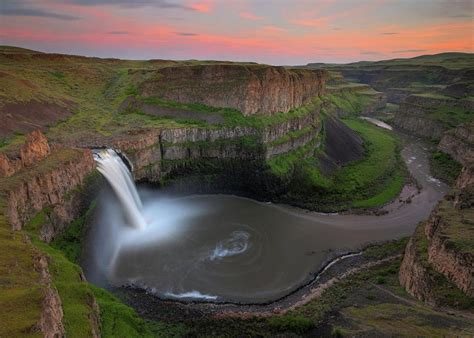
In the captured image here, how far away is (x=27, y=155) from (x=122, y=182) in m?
9.55

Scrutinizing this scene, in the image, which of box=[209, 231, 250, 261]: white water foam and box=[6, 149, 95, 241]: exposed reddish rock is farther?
box=[209, 231, 250, 261]: white water foam

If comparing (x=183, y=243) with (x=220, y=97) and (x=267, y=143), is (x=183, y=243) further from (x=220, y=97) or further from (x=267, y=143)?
(x=220, y=97)

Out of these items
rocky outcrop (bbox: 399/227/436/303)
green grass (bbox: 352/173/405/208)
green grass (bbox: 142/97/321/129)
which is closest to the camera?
rocky outcrop (bbox: 399/227/436/303)

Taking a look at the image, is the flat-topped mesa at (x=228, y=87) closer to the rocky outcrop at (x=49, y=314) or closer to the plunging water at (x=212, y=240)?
the plunging water at (x=212, y=240)

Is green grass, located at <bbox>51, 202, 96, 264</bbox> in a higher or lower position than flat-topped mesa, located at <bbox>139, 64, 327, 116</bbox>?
lower

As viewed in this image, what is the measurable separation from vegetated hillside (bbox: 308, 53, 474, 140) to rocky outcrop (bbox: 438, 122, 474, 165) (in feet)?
34.0

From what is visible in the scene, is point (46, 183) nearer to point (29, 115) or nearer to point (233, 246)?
point (233, 246)

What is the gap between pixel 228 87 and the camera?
54.6 meters

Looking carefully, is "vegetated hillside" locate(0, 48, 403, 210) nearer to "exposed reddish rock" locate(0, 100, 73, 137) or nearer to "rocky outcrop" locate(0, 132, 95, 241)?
"exposed reddish rock" locate(0, 100, 73, 137)

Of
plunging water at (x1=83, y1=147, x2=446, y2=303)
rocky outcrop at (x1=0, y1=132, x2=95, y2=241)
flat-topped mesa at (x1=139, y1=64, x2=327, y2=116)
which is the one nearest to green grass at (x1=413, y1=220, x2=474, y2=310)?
plunging water at (x1=83, y1=147, x2=446, y2=303)

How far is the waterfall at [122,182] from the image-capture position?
37281mm

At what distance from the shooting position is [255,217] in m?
42.6

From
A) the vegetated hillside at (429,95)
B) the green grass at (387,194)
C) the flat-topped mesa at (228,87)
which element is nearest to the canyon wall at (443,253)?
the green grass at (387,194)

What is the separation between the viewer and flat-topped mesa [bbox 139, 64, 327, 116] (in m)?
54.2
